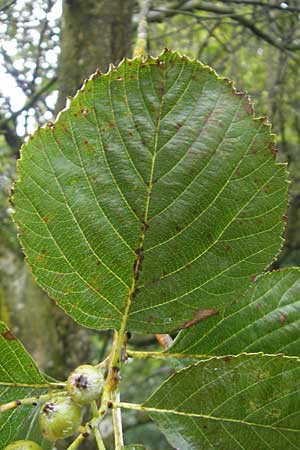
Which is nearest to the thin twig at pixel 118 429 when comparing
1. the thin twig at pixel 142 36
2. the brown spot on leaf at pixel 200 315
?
the brown spot on leaf at pixel 200 315

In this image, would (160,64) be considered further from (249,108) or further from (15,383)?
(15,383)

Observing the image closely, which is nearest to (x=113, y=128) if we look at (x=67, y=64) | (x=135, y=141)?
(x=135, y=141)

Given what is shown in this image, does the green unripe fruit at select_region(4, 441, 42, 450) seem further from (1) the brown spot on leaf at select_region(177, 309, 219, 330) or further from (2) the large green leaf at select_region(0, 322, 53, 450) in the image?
(1) the brown spot on leaf at select_region(177, 309, 219, 330)

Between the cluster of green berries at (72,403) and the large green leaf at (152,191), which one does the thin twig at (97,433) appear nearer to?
the cluster of green berries at (72,403)

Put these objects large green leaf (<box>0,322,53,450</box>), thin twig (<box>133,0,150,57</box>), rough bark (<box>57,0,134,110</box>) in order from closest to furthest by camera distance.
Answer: large green leaf (<box>0,322,53,450</box>) → thin twig (<box>133,0,150,57</box>) → rough bark (<box>57,0,134,110</box>)

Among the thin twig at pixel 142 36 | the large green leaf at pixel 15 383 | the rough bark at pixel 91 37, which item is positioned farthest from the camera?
the rough bark at pixel 91 37

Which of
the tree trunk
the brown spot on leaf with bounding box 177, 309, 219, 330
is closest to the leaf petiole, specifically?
the brown spot on leaf with bounding box 177, 309, 219, 330

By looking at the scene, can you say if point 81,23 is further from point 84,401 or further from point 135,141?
point 84,401
